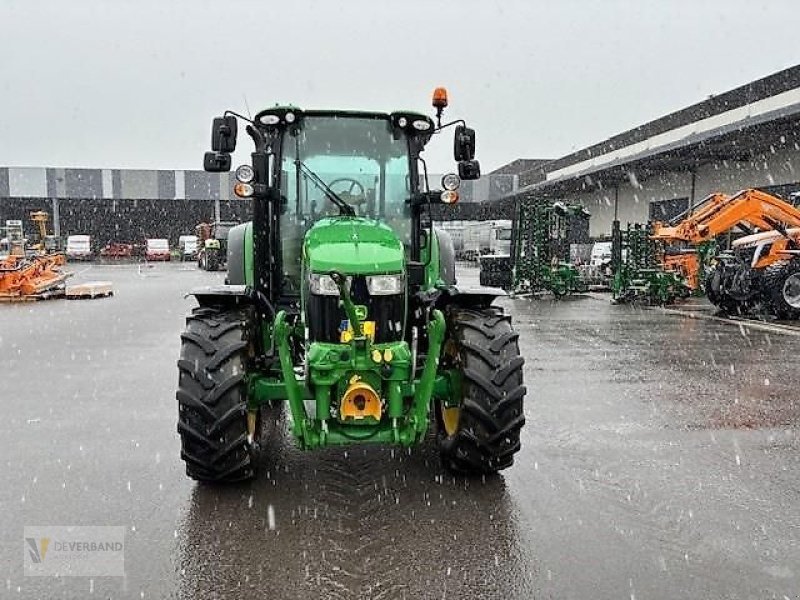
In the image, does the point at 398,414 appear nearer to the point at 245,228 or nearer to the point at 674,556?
the point at 674,556

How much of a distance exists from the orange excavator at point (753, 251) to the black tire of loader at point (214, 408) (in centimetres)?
1285

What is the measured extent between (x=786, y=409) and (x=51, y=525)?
21.5 feet

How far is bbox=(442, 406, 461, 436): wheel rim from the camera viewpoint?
526 cm

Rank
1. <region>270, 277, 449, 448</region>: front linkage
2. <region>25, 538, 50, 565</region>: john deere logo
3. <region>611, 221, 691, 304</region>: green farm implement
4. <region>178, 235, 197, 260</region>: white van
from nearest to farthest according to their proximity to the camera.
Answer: <region>25, 538, 50, 565</region>: john deere logo < <region>270, 277, 449, 448</region>: front linkage < <region>611, 221, 691, 304</region>: green farm implement < <region>178, 235, 197, 260</region>: white van

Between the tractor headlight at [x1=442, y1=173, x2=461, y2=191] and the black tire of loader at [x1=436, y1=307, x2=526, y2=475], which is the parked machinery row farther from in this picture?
the black tire of loader at [x1=436, y1=307, x2=526, y2=475]

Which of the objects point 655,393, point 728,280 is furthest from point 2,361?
point 728,280

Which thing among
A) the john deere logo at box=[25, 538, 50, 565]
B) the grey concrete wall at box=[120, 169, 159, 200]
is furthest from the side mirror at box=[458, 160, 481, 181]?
the grey concrete wall at box=[120, 169, 159, 200]

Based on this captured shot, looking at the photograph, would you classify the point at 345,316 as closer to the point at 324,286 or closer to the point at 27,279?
the point at 324,286

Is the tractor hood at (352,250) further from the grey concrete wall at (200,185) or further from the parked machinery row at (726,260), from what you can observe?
the grey concrete wall at (200,185)

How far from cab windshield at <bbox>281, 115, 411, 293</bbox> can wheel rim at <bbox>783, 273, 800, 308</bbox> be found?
452 inches

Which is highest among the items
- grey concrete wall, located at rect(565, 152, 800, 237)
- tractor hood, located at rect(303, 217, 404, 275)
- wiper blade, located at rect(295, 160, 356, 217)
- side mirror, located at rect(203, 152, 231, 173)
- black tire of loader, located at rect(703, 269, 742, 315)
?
grey concrete wall, located at rect(565, 152, 800, 237)

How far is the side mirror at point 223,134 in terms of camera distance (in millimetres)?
5297

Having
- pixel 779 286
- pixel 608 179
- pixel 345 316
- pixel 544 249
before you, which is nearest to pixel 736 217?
pixel 779 286

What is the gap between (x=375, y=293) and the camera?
4.65 m
